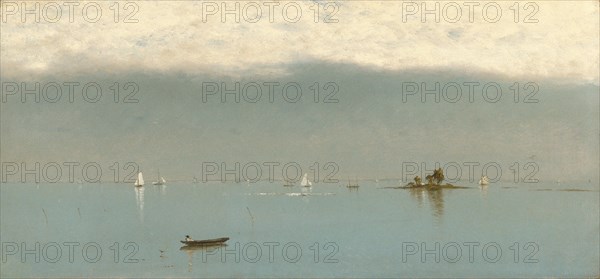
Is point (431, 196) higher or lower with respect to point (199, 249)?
lower

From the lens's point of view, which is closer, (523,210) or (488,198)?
(523,210)

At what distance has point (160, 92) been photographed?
15453 millimetres

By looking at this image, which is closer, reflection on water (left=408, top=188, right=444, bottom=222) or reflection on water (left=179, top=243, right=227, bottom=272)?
reflection on water (left=179, top=243, right=227, bottom=272)

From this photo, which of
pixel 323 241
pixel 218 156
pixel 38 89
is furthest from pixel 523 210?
pixel 38 89

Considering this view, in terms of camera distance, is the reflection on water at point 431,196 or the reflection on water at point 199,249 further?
the reflection on water at point 431,196

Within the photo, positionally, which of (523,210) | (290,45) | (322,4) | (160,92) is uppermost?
(322,4)

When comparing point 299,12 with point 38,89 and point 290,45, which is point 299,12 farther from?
point 38,89

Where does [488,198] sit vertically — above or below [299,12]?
below

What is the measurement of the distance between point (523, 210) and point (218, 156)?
2401 cm

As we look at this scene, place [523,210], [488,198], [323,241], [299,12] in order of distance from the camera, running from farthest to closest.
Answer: [488,198]
[523,210]
[323,241]
[299,12]

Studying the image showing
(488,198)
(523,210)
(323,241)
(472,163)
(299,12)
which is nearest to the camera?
(299,12)

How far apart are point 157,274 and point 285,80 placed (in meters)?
5.76

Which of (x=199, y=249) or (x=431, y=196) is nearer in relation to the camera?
(x=199, y=249)

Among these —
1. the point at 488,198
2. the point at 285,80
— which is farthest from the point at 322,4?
the point at 488,198
